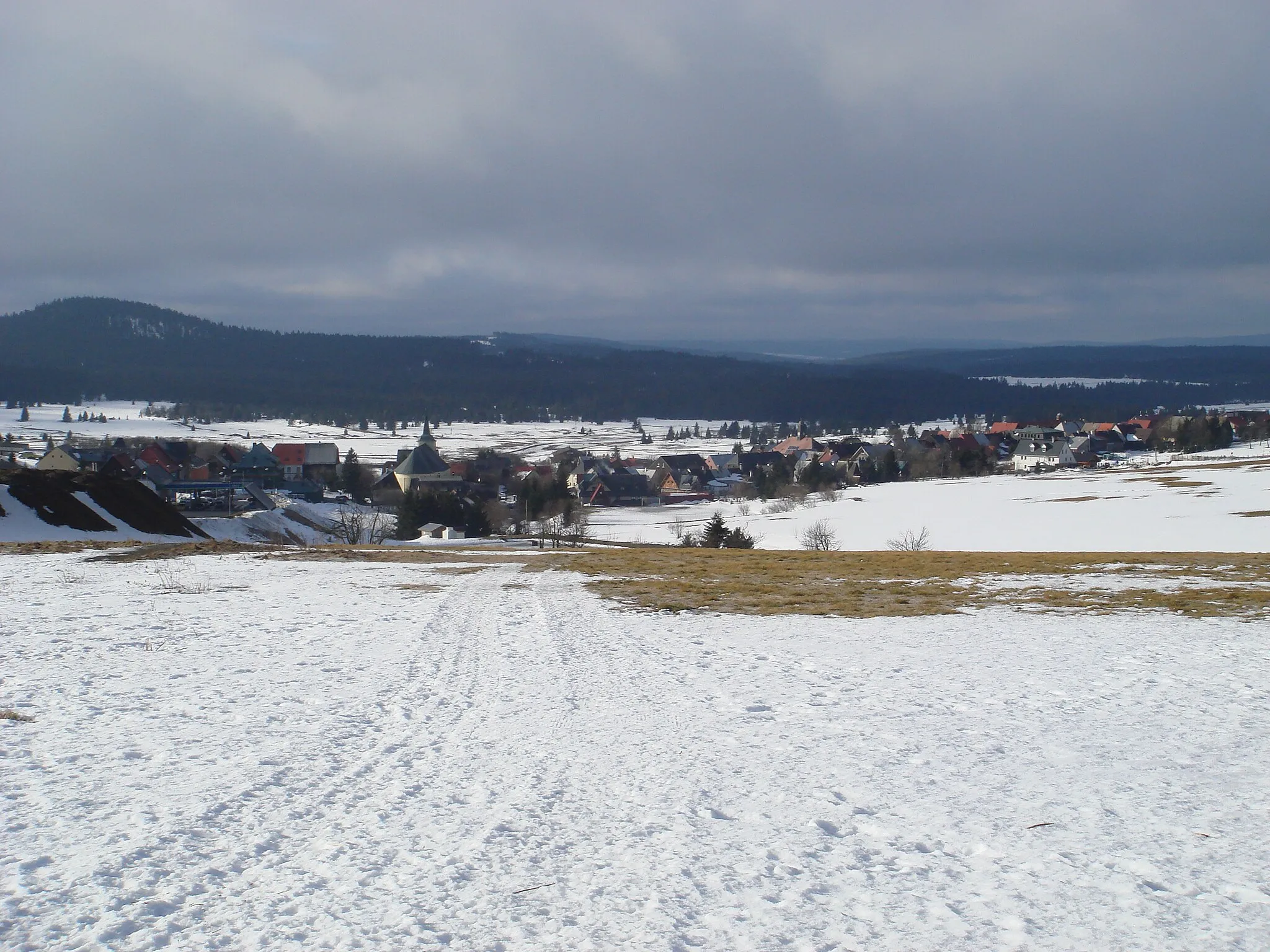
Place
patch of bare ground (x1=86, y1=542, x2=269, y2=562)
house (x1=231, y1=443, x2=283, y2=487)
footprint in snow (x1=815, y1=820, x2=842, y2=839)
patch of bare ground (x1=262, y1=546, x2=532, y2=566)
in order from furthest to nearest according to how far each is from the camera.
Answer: house (x1=231, y1=443, x2=283, y2=487), patch of bare ground (x1=262, y1=546, x2=532, y2=566), patch of bare ground (x1=86, y1=542, x2=269, y2=562), footprint in snow (x1=815, y1=820, x2=842, y2=839)

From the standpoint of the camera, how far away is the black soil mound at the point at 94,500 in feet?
111

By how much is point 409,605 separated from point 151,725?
300 inches

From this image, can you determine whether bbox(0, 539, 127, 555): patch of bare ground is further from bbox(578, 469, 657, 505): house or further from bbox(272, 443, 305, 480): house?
bbox(272, 443, 305, 480): house

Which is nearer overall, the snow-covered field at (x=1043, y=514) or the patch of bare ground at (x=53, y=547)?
the patch of bare ground at (x=53, y=547)

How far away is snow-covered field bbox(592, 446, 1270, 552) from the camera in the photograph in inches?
1781

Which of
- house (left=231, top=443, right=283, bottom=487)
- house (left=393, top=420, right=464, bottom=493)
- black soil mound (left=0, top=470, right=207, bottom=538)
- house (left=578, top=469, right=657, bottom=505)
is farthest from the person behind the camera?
house (left=578, top=469, right=657, bottom=505)

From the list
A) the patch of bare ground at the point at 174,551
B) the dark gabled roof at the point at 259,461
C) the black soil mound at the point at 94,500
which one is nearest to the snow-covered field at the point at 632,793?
the patch of bare ground at the point at 174,551

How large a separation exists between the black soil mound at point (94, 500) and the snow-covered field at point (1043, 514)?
28473mm

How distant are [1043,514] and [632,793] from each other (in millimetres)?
60201

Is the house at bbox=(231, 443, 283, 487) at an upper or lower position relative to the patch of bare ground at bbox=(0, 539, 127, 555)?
lower

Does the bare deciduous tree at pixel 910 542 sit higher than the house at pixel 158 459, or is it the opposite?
the house at pixel 158 459

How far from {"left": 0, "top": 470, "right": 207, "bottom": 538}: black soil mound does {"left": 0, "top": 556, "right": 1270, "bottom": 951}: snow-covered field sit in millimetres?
25874

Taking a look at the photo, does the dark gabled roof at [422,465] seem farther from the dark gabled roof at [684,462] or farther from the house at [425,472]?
the dark gabled roof at [684,462]

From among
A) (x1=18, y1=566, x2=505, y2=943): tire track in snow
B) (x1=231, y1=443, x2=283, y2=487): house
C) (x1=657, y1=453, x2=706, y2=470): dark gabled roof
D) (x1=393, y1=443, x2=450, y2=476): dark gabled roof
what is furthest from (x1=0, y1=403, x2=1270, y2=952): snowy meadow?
(x1=657, y1=453, x2=706, y2=470): dark gabled roof
